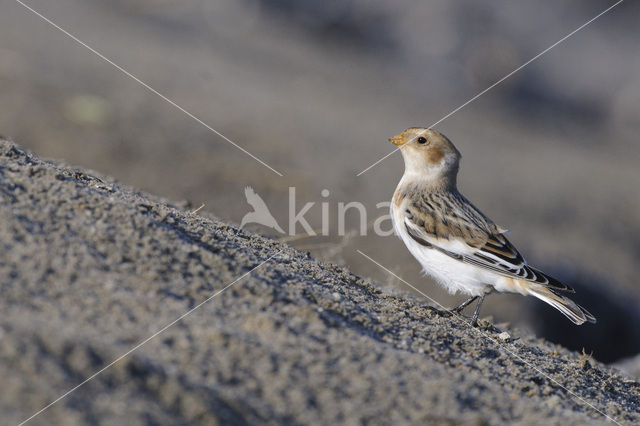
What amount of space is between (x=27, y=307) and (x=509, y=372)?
8.28ft

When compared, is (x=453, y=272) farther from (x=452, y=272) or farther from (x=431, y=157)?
(x=431, y=157)

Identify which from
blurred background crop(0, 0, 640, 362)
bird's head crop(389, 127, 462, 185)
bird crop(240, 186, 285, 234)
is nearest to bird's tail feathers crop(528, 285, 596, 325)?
bird's head crop(389, 127, 462, 185)

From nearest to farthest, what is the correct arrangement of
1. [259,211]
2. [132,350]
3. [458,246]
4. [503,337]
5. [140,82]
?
[132,350] < [503,337] < [458,246] < [259,211] < [140,82]

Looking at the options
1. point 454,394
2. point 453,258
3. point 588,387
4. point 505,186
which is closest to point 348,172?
point 505,186

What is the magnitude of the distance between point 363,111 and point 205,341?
12.6 m

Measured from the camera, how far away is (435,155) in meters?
5.84

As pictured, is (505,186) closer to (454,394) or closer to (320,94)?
(320,94)

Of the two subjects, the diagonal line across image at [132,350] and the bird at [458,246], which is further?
the bird at [458,246]

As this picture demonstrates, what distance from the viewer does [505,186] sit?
12.7 m

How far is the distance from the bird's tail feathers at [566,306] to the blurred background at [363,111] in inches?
67.8

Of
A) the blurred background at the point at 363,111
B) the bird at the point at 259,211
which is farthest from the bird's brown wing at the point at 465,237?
the bird at the point at 259,211

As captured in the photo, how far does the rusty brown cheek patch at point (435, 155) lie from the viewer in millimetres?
5836

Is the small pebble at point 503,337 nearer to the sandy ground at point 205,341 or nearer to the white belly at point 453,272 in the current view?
the sandy ground at point 205,341

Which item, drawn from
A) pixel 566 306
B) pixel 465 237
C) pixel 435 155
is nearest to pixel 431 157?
pixel 435 155
